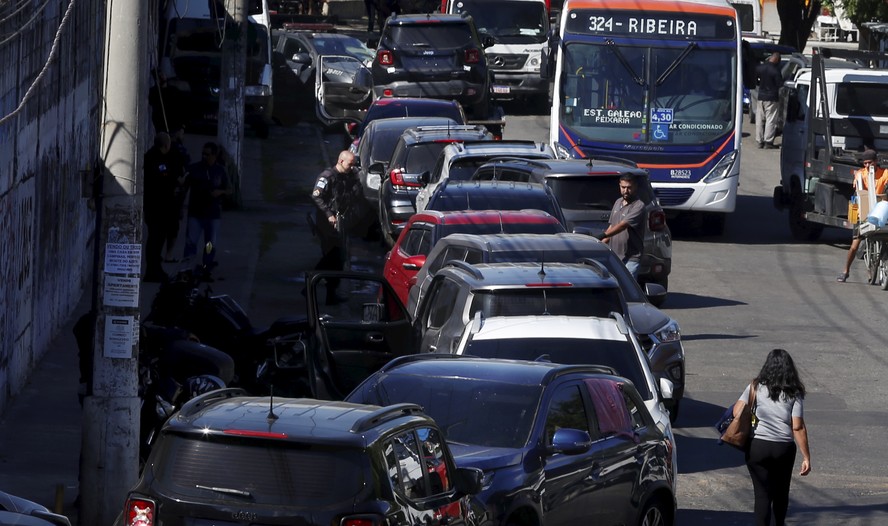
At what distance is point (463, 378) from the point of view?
8961mm

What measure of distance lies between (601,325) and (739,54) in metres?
15.2

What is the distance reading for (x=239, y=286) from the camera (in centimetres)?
1958

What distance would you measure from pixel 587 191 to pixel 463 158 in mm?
2135

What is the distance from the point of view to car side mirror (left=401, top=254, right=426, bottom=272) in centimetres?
1619

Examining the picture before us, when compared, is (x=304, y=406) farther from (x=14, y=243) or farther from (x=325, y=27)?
(x=325, y=27)

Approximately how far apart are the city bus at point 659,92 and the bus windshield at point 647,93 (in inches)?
0.6

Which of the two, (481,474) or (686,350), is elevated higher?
(481,474)

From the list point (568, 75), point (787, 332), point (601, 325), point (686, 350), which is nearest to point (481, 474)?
point (601, 325)

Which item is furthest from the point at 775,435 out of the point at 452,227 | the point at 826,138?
the point at 826,138

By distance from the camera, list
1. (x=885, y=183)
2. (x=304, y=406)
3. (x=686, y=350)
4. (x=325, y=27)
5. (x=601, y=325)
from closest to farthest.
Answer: (x=304, y=406), (x=601, y=325), (x=686, y=350), (x=885, y=183), (x=325, y=27)

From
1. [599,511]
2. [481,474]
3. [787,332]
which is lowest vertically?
[787,332]

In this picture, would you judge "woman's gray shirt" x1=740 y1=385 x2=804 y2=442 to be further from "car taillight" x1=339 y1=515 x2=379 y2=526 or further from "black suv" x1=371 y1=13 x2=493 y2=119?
"black suv" x1=371 y1=13 x2=493 y2=119

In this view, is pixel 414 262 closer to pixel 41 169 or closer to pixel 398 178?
pixel 41 169

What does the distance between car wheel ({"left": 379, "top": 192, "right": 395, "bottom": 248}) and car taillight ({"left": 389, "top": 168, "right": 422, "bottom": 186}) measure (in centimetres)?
34
